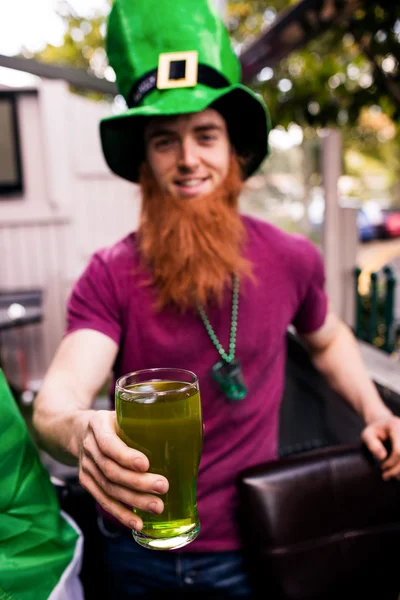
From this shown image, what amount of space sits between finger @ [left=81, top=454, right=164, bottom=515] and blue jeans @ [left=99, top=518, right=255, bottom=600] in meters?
0.55

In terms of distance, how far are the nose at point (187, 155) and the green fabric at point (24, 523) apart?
624mm

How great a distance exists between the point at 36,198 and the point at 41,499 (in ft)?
13.6

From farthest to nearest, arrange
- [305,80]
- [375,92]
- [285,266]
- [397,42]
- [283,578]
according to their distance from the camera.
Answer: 1. [305,80]
2. [375,92]
3. [397,42]
4. [285,266]
5. [283,578]

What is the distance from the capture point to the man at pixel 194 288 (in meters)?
1.16

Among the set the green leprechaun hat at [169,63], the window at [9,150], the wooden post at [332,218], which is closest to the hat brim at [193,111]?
the green leprechaun hat at [169,63]

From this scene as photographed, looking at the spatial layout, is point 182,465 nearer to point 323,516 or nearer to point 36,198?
point 323,516

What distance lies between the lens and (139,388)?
745mm

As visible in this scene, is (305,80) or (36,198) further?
(36,198)

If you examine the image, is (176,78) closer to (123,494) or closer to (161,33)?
(161,33)

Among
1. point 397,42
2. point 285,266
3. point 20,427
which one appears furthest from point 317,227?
point 20,427

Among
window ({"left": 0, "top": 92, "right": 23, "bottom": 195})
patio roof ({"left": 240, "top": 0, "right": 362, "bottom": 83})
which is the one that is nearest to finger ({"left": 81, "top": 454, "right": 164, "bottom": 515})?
patio roof ({"left": 240, "top": 0, "right": 362, "bottom": 83})

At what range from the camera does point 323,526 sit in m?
1.13

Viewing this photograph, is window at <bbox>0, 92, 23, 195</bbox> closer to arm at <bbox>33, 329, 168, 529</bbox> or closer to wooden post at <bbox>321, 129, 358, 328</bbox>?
wooden post at <bbox>321, 129, 358, 328</bbox>

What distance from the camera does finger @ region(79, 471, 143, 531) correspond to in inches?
25.9
